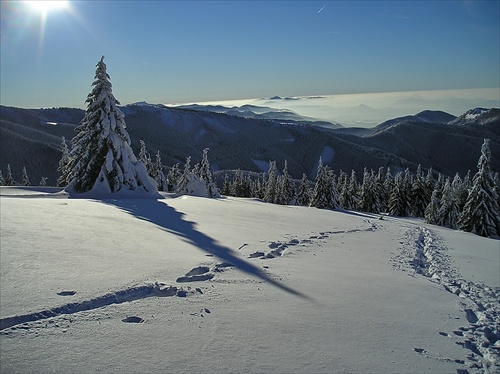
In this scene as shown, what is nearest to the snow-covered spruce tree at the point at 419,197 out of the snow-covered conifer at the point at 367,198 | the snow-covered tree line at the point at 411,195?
the snow-covered tree line at the point at 411,195

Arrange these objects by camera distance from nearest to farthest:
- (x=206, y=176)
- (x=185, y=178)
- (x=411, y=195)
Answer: (x=185, y=178)
(x=206, y=176)
(x=411, y=195)

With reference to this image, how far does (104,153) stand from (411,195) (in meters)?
47.8

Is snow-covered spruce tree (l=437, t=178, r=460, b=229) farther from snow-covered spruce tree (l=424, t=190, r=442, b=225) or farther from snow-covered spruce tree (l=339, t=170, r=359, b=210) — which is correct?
snow-covered spruce tree (l=339, t=170, r=359, b=210)

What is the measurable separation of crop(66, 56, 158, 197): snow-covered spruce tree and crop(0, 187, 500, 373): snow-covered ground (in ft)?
34.8

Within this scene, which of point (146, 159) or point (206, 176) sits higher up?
point (146, 159)

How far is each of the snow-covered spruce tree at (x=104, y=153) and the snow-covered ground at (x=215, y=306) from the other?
10.6m

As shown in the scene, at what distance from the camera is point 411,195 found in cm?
5469

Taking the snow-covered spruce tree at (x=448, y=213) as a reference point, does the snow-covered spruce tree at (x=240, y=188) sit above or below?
above

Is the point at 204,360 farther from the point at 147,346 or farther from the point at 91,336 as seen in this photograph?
the point at 91,336

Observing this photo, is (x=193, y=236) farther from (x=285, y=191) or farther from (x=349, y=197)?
(x=349, y=197)

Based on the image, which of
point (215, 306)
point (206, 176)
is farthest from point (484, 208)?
point (215, 306)

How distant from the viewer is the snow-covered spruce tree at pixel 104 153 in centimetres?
2012

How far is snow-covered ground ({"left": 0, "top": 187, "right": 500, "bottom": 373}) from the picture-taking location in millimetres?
3598

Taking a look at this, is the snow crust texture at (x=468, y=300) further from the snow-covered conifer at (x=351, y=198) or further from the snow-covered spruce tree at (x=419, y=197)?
the snow-covered spruce tree at (x=419, y=197)
